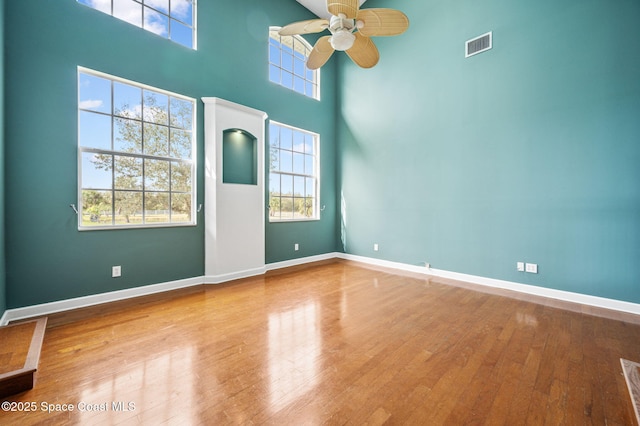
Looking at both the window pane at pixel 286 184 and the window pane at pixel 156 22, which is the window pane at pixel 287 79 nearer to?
the window pane at pixel 286 184

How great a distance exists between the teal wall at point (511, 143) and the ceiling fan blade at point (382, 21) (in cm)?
234

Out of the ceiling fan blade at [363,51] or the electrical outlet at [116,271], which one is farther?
the electrical outlet at [116,271]

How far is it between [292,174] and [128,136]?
9.07 ft

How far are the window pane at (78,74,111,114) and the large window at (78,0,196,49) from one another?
853 millimetres

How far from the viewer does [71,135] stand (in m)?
3.00

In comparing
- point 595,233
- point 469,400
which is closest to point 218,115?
point 469,400

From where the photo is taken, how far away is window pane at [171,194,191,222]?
3810 mm

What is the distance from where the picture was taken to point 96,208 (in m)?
3.19

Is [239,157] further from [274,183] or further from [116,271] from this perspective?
[116,271]

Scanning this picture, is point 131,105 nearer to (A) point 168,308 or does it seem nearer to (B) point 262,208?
(B) point 262,208

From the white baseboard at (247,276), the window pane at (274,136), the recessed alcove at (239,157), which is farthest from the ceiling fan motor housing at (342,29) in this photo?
the white baseboard at (247,276)

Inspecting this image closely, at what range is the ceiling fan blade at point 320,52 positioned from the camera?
2.79 meters

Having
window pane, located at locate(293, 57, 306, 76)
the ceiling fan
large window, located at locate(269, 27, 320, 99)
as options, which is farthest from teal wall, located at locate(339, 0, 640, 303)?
the ceiling fan

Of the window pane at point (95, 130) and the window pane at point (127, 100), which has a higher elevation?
the window pane at point (127, 100)
